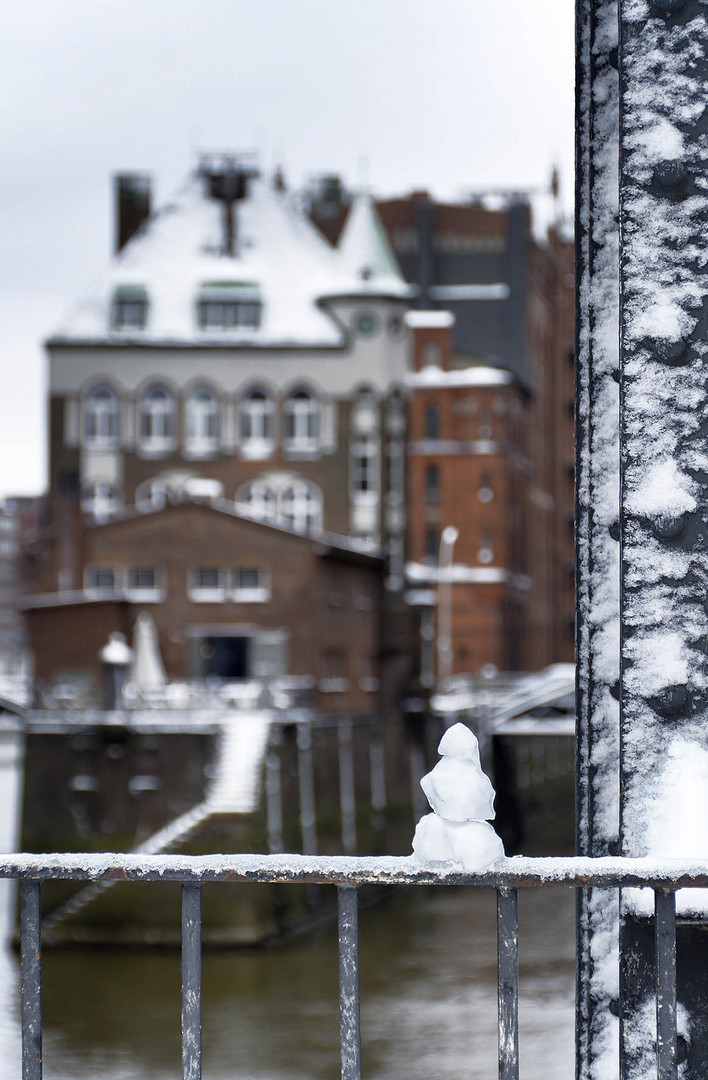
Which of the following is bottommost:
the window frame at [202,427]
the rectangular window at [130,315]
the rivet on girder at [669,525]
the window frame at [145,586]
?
the window frame at [145,586]

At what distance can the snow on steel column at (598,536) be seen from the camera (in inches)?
95.1

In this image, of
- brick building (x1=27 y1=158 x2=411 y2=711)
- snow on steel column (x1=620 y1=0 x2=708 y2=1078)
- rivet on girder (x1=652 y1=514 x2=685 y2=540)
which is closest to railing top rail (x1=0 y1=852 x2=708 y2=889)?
snow on steel column (x1=620 y1=0 x2=708 y2=1078)

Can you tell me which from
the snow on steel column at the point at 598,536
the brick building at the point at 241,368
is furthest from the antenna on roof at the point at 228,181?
the snow on steel column at the point at 598,536

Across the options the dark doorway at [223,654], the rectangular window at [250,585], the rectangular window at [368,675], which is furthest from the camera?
the rectangular window at [368,675]

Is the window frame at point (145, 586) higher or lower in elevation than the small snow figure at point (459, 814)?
lower

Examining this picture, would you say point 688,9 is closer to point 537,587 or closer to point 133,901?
point 133,901

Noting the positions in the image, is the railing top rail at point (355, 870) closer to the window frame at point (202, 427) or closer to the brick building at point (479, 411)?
the window frame at point (202, 427)

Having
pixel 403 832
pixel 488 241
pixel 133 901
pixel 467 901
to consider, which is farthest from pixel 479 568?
pixel 133 901

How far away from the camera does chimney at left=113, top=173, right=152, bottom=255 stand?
53094mm

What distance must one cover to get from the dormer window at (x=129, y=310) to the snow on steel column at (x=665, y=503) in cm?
4931

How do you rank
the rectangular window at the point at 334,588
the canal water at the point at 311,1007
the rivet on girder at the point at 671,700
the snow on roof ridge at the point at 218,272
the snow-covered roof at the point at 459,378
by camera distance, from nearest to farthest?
the rivet on girder at the point at 671,700 → the canal water at the point at 311,1007 → the rectangular window at the point at 334,588 → the snow on roof ridge at the point at 218,272 → the snow-covered roof at the point at 459,378

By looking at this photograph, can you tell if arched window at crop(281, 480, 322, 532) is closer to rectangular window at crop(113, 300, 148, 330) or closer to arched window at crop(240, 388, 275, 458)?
arched window at crop(240, 388, 275, 458)

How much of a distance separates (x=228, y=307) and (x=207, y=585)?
47.7 ft

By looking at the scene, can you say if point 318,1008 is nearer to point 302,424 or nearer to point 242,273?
point 302,424
